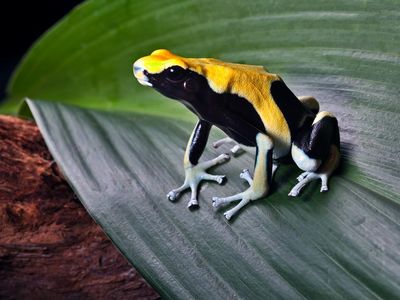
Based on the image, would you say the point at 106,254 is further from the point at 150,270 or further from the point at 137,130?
the point at 137,130

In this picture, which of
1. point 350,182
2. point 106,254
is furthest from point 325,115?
point 106,254

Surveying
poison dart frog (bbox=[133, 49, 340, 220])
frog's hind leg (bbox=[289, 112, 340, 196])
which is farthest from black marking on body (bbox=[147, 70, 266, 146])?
frog's hind leg (bbox=[289, 112, 340, 196])

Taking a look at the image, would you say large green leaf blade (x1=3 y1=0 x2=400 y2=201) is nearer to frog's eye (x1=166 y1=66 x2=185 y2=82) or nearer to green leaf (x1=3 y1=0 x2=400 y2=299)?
green leaf (x1=3 y1=0 x2=400 y2=299)

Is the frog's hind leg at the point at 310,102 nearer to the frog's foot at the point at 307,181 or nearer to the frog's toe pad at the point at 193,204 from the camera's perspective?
the frog's foot at the point at 307,181

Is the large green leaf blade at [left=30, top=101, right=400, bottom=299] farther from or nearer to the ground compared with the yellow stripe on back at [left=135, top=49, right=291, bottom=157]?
nearer to the ground

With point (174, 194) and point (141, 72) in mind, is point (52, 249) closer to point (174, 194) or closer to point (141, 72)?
point (174, 194)

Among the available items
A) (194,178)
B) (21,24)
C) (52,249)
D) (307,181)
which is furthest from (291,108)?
(21,24)
